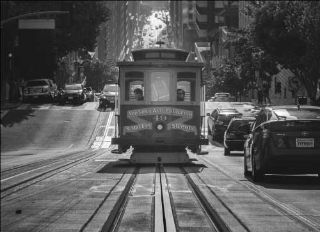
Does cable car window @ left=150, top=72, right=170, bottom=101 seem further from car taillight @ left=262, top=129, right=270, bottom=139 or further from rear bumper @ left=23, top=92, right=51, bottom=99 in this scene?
rear bumper @ left=23, top=92, right=51, bottom=99

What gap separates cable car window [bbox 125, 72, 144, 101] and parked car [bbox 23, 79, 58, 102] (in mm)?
38038

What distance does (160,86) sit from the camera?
78.7 ft

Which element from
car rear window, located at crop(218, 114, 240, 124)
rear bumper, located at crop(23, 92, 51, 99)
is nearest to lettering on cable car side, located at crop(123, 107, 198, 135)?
car rear window, located at crop(218, 114, 240, 124)

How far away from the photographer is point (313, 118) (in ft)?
55.2

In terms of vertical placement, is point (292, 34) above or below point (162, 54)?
above

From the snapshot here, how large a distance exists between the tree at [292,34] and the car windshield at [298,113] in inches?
1092

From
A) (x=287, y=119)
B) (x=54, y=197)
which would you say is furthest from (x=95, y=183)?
(x=287, y=119)

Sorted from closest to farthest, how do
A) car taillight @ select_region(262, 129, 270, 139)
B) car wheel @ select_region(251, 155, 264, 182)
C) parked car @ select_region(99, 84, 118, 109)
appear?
1. car taillight @ select_region(262, 129, 270, 139)
2. car wheel @ select_region(251, 155, 264, 182)
3. parked car @ select_region(99, 84, 118, 109)

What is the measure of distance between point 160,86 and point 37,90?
38923 mm

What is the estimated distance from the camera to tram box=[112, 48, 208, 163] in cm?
2359

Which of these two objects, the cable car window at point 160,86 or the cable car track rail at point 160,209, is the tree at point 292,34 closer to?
the cable car window at point 160,86

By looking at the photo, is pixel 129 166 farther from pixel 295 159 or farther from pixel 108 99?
pixel 108 99

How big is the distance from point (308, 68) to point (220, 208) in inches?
1407

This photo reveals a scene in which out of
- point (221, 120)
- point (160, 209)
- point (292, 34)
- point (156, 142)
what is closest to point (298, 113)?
point (160, 209)
